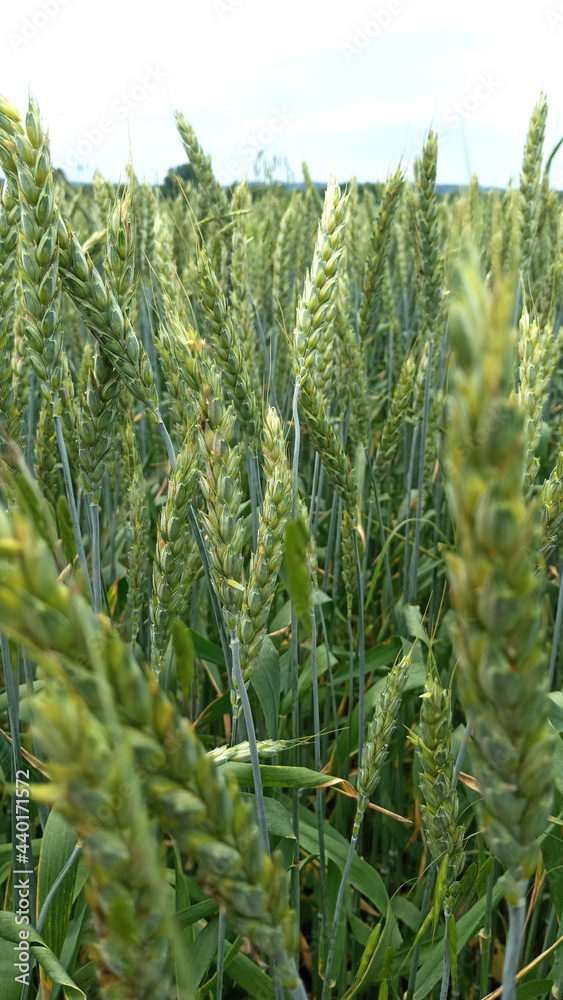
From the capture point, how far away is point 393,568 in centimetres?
230

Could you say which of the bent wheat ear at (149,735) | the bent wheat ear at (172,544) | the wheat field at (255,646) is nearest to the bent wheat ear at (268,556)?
the wheat field at (255,646)

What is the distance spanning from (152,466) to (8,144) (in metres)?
1.75

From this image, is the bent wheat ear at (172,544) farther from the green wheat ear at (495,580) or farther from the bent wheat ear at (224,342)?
the green wheat ear at (495,580)

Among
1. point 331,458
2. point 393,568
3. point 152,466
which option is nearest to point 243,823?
point 331,458

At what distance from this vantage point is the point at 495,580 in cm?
32

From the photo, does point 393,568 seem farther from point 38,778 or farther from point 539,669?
point 539,669

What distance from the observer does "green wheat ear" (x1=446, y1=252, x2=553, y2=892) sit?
30cm

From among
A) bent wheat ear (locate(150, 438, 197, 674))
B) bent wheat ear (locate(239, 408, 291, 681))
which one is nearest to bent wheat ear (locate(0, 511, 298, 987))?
bent wheat ear (locate(239, 408, 291, 681))

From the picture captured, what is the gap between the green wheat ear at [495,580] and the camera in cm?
30

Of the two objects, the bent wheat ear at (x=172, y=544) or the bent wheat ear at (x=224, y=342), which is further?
the bent wheat ear at (x=224, y=342)

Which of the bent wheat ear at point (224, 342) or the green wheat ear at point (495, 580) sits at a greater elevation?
the bent wheat ear at point (224, 342)

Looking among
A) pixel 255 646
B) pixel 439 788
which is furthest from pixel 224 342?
pixel 439 788

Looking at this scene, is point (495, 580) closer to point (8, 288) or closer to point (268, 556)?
point (268, 556)

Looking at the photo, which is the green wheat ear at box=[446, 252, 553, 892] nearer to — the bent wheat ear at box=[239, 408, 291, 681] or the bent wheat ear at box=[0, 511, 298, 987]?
the bent wheat ear at box=[0, 511, 298, 987]
